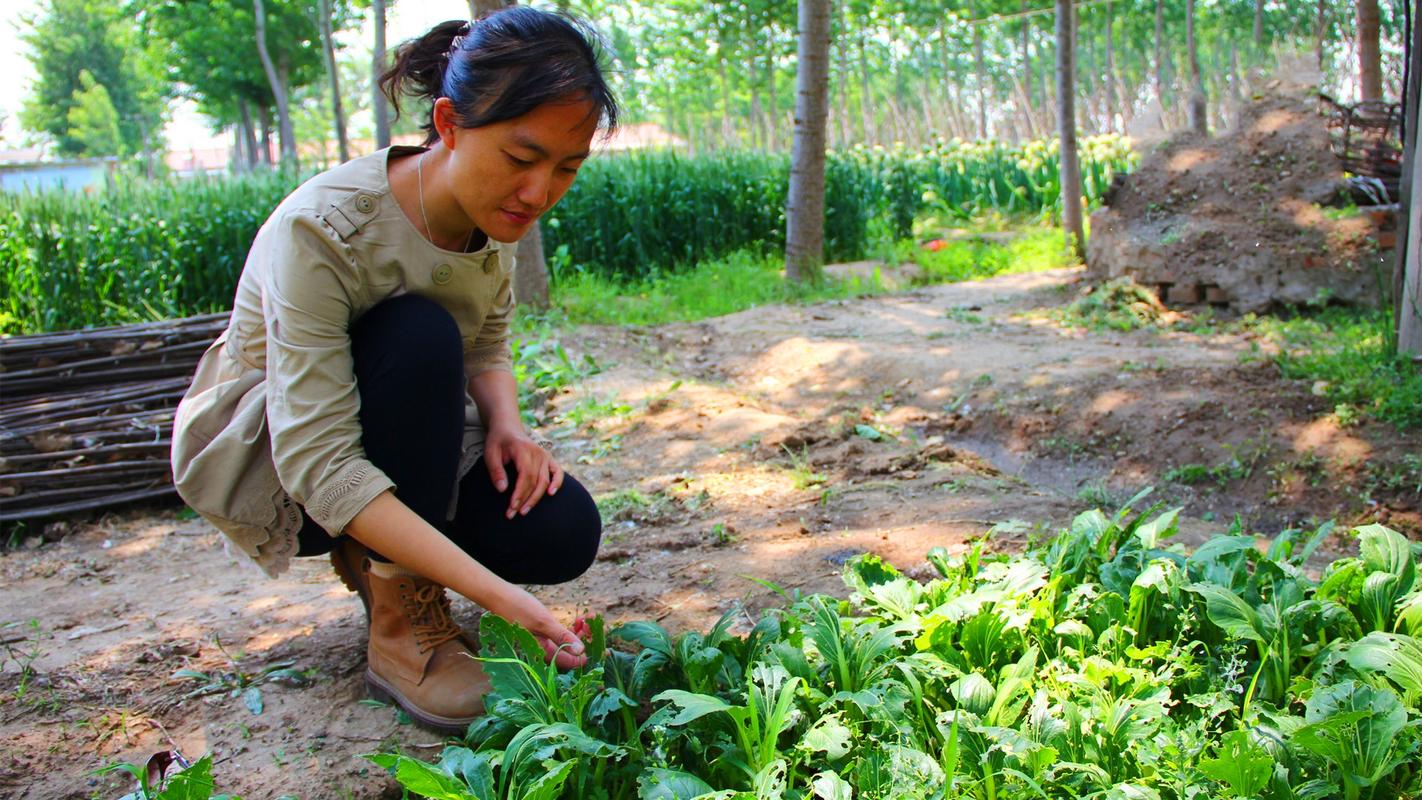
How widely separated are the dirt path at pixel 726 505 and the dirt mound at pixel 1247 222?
0.75 metres

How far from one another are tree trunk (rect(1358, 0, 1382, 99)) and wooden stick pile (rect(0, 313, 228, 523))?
7994mm

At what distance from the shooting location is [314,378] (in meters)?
1.66

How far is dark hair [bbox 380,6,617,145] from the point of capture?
1.59 meters

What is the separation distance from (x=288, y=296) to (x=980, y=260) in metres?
8.59

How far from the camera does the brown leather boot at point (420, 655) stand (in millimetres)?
1893

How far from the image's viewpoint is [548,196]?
5.45 feet

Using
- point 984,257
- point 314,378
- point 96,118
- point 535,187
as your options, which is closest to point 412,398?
point 314,378

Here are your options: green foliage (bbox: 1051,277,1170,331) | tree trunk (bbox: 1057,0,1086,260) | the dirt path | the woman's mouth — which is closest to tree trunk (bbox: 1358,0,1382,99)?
tree trunk (bbox: 1057,0,1086,260)

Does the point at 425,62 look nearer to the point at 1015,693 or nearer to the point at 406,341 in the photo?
the point at 406,341

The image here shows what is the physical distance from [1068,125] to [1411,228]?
512 centimetres

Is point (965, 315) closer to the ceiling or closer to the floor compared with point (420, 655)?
closer to the ceiling

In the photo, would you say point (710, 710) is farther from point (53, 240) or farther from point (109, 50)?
point (109, 50)

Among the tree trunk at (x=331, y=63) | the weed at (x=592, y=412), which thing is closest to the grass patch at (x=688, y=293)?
the weed at (x=592, y=412)

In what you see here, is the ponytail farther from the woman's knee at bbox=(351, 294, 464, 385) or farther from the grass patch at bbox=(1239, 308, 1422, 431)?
the grass patch at bbox=(1239, 308, 1422, 431)
